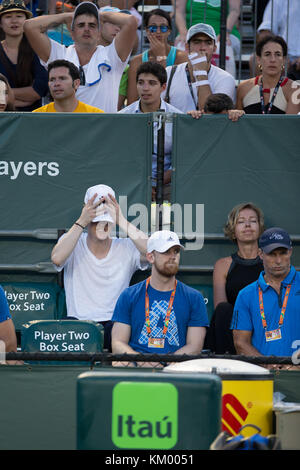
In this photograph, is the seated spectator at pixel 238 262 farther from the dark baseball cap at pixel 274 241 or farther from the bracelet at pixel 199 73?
the bracelet at pixel 199 73

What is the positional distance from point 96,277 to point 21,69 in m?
2.86

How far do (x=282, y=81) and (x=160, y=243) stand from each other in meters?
2.77

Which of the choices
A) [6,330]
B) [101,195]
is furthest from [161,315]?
[101,195]

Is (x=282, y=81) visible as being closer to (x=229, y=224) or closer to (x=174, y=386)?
(x=229, y=224)

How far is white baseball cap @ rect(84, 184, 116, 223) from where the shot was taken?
26.1ft

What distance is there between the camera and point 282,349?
6.87 meters

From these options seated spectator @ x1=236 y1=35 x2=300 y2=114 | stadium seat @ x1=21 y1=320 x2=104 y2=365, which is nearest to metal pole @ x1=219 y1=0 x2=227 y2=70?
seated spectator @ x1=236 y1=35 x2=300 y2=114

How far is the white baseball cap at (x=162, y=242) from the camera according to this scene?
286 inches

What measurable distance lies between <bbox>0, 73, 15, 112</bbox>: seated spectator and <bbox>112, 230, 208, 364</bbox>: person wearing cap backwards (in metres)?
2.56

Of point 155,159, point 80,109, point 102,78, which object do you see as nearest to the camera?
point 155,159

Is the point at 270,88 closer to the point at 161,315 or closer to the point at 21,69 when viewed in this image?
the point at 21,69

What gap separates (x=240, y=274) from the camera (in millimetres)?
7797

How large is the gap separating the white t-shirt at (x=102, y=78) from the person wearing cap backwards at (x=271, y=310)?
3.09m

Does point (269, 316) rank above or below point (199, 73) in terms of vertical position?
below
